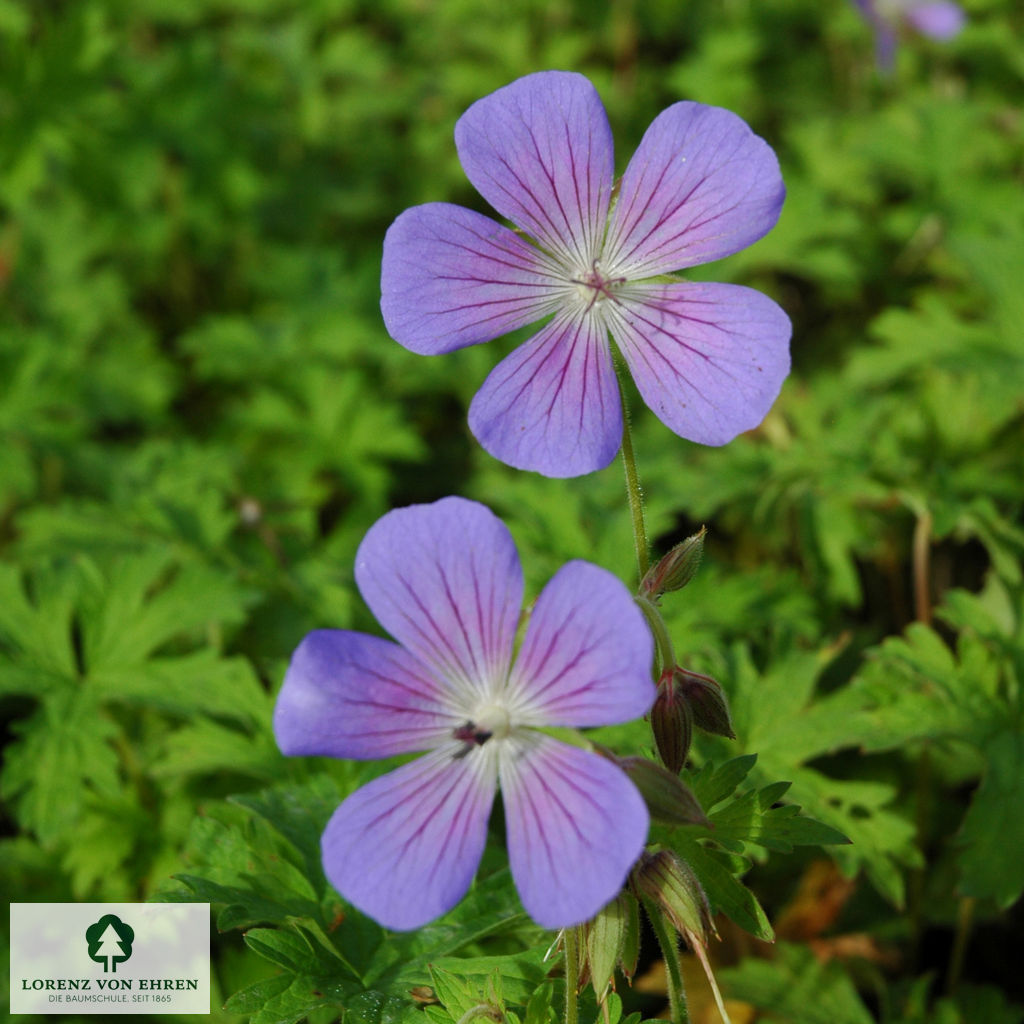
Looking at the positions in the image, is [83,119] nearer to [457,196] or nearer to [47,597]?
[457,196]

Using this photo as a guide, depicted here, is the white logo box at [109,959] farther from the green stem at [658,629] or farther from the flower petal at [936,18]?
the flower petal at [936,18]

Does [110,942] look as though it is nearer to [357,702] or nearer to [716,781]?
[357,702]

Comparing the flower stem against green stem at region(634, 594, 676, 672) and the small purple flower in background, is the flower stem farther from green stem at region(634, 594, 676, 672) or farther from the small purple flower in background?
the small purple flower in background

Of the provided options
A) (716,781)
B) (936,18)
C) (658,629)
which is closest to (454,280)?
(658,629)

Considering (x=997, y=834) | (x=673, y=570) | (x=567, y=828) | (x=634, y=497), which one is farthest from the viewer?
(x=997, y=834)

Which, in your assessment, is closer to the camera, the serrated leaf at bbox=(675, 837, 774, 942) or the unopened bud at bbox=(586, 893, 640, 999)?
the unopened bud at bbox=(586, 893, 640, 999)

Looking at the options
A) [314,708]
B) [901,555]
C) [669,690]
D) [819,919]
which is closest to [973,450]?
[901,555]

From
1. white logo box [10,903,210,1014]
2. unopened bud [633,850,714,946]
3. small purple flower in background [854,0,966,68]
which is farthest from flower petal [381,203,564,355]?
small purple flower in background [854,0,966,68]
